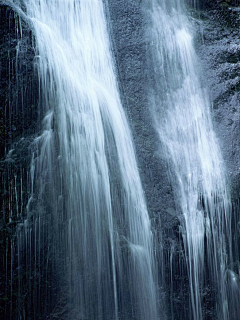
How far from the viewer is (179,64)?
5832 millimetres

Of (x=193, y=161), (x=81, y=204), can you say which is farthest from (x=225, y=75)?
(x=81, y=204)

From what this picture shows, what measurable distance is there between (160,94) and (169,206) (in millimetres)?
1596

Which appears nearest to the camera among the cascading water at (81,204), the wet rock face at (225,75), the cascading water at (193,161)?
the cascading water at (81,204)

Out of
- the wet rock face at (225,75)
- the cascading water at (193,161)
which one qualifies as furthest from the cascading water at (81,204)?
the wet rock face at (225,75)

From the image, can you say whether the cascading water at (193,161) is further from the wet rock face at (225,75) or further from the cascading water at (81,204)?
the cascading water at (81,204)

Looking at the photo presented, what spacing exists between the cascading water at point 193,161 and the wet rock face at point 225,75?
0.14 metres

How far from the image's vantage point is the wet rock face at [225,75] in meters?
5.56

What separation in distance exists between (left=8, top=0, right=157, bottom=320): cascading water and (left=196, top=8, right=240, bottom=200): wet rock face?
4.64 feet

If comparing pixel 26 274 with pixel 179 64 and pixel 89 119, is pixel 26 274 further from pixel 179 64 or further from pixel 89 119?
pixel 179 64

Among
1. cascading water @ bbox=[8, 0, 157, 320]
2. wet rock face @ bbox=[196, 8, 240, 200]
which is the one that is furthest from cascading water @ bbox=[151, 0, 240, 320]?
cascading water @ bbox=[8, 0, 157, 320]

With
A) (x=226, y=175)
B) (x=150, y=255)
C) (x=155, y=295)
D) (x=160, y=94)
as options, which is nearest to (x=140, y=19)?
(x=160, y=94)

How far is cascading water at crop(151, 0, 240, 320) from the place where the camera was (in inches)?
195

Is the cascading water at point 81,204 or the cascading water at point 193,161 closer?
the cascading water at point 81,204

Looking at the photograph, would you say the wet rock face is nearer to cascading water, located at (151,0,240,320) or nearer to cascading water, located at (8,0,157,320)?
cascading water, located at (151,0,240,320)
